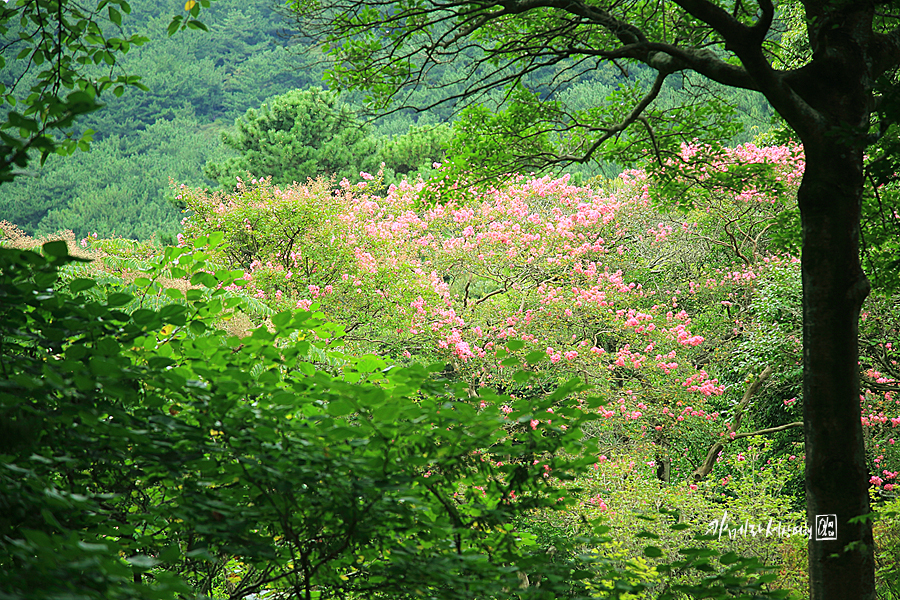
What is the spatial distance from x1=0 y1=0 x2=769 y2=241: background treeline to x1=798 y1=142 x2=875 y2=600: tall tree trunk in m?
3.05

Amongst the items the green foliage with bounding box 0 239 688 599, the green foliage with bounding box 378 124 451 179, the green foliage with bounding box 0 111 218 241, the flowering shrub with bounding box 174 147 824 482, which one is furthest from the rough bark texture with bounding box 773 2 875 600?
the green foliage with bounding box 0 111 218 241

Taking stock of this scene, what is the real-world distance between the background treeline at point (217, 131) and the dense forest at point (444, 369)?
23cm

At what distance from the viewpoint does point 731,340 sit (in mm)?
11008

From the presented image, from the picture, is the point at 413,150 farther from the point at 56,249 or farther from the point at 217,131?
the point at 56,249

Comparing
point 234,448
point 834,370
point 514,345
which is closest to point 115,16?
point 234,448

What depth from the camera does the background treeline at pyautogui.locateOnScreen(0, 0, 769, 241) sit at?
66.6 feet

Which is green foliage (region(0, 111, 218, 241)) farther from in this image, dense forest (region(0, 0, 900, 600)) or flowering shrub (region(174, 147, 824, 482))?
flowering shrub (region(174, 147, 824, 482))

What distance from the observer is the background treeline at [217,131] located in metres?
20.3

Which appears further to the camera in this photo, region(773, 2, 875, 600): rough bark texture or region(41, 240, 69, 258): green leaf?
region(773, 2, 875, 600): rough bark texture

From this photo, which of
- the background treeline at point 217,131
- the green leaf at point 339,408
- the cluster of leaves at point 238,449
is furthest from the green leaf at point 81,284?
the background treeline at point 217,131

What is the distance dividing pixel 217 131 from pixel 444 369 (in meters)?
32.7

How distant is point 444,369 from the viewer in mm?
7320

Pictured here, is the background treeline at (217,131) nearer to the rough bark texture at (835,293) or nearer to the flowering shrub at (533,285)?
the flowering shrub at (533,285)

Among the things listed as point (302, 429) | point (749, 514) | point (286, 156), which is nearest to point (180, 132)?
point (286, 156)
